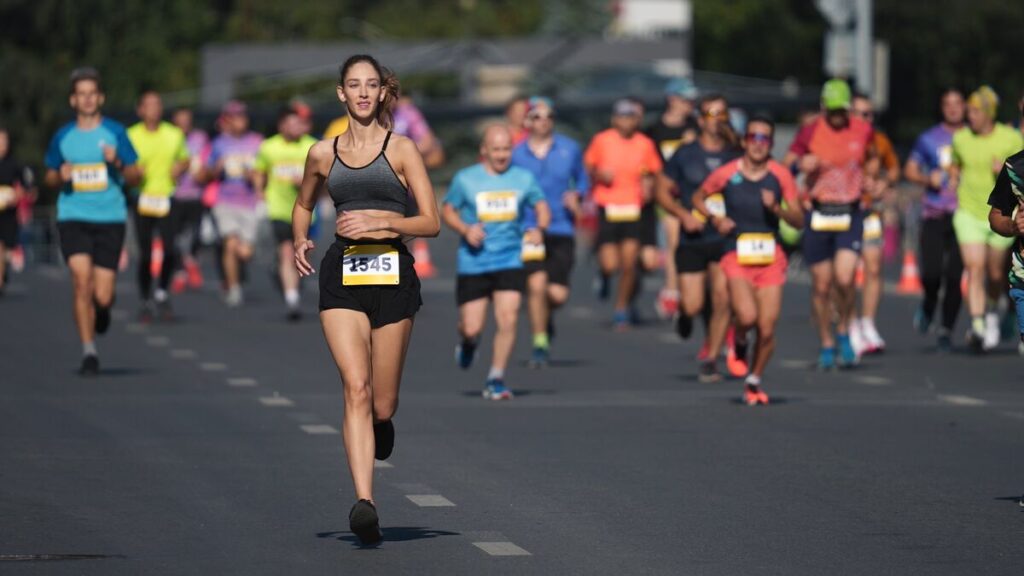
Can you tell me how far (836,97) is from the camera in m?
18.4

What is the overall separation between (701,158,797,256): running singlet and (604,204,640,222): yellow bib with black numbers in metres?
6.40

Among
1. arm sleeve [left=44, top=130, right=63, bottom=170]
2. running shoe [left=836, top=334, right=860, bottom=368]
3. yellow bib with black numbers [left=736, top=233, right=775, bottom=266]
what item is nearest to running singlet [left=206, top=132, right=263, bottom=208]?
arm sleeve [left=44, top=130, right=63, bottom=170]

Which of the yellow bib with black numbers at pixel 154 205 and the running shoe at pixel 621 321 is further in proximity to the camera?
the yellow bib with black numbers at pixel 154 205

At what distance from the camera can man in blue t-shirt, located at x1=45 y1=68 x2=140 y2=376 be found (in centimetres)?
1700

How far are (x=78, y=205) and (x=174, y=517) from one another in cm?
Answer: 716

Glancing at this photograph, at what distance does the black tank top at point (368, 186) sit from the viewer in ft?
32.3

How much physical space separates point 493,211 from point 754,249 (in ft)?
5.53

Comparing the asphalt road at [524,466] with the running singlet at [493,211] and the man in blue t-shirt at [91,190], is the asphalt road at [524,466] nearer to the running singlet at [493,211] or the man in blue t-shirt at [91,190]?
the man in blue t-shirt at [91,190]

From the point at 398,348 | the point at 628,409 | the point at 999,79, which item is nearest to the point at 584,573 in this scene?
the point at 398,348

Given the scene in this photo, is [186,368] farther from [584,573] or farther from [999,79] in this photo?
[999,79]

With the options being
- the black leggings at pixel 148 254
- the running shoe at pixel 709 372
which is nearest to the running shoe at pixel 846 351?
the running shoe at pixel 709 372

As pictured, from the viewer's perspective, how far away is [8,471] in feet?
38.7

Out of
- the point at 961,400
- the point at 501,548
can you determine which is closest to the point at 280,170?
the point at 961,400

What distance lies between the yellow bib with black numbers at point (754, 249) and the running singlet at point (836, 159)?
2948 mm
